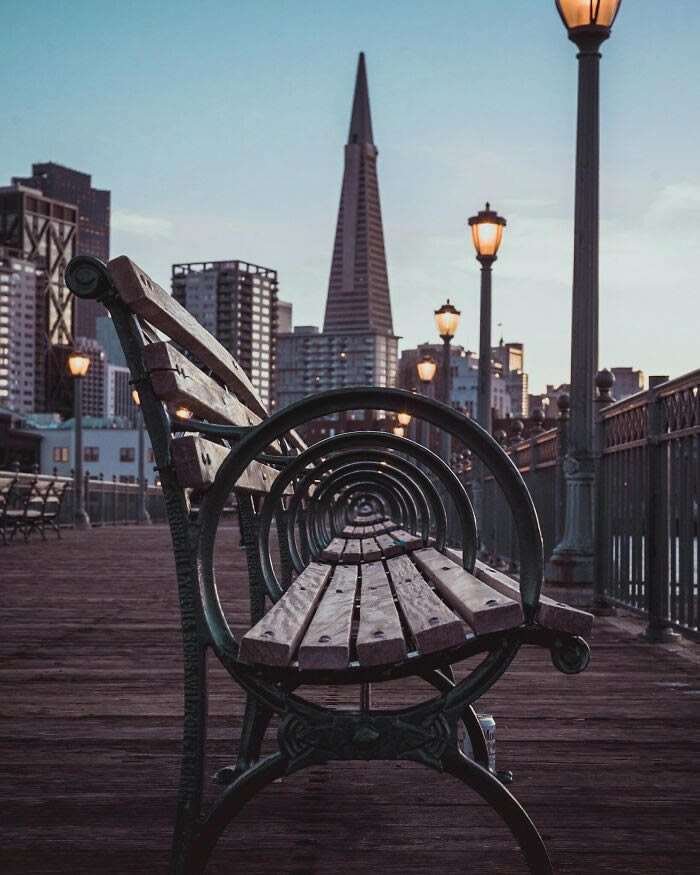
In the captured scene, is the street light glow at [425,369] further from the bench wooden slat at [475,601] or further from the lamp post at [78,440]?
the bench wooden slat at [475,601]

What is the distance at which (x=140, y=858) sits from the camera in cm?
254

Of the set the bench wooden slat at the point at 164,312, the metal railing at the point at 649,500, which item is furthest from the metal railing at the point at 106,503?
the bench wooden slat at the point at 164,312

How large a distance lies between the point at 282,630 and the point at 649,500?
4583 millimetres

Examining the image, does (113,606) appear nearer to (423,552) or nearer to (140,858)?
(423,552)

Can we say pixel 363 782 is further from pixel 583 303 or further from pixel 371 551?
pixel 583 303

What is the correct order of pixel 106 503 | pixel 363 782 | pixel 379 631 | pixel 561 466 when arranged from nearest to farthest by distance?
pixel 379 631 < pixel 363 782 < pixel 561 466 < pixel 106 503

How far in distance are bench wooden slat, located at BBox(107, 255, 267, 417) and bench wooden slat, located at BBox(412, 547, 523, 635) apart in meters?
0.87

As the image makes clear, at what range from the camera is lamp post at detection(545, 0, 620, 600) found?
798cm

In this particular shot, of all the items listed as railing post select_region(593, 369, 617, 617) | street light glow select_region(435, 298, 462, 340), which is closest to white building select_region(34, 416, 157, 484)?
street light glow select_region(435, 298, 462, 340)

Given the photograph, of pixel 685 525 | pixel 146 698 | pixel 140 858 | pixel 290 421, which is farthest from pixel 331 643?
pixel 685 525

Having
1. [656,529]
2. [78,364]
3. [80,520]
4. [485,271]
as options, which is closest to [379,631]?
[656,529]

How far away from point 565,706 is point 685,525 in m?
1.42

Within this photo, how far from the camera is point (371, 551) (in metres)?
4.46

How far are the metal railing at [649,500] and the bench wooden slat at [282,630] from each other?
9.72ft
